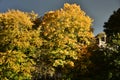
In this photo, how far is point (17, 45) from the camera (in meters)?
90.5

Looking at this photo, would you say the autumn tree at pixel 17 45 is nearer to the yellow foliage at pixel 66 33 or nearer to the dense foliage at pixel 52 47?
the dense foliage at pixel 52 47

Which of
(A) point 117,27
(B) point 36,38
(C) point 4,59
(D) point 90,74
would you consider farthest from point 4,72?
(A) point 117,27

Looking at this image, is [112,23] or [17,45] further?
[112,23]

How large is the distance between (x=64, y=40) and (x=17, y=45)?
7.90 metres

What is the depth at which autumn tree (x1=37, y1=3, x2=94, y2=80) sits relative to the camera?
90.4 metres

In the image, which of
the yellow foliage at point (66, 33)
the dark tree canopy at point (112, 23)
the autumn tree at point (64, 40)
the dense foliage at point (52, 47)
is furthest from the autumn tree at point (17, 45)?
the dark tree canopy at point (112, 23)

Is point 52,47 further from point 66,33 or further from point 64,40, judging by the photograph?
point 66,33

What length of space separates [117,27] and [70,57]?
1095 cm

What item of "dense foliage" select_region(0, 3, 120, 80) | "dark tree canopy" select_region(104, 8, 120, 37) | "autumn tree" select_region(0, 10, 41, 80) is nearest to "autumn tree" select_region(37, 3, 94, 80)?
"dense foliage" select_region(0, 3, 120, 80)

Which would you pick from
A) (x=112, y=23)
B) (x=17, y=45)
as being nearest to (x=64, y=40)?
(x=17, y=45)

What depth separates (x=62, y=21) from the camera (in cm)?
9394

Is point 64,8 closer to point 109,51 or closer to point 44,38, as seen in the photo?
point 44,38

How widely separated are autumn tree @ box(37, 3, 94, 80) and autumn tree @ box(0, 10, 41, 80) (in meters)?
1.81

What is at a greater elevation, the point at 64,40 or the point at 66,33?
the point at 66,33
